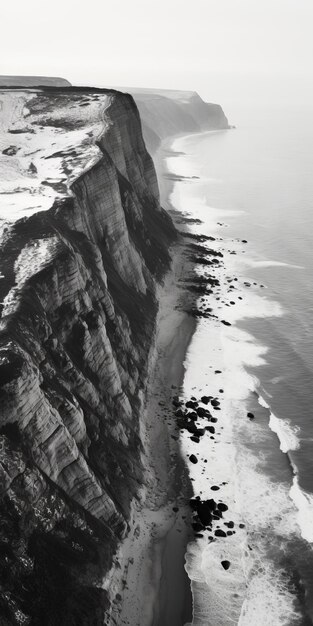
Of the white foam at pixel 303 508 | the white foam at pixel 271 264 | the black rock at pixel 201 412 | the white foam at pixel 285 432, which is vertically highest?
the white foam at pixel 271 264

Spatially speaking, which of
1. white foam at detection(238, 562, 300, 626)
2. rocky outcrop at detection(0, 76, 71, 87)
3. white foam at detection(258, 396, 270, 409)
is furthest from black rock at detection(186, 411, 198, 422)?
rocky outcrop at detection(0, 76, 71, 87)

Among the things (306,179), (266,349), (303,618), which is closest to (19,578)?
(303,618)

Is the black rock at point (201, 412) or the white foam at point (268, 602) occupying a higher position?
the black rock at point (201, 412)

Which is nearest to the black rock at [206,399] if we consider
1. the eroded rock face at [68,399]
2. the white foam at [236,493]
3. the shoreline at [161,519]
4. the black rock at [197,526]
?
the white foam at [236,493]

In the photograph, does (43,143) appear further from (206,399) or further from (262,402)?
(262,402)

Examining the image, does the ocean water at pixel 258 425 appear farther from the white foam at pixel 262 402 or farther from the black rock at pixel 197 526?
the black rock at pixel 197 526

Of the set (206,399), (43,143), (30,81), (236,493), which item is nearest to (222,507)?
(236,493)
